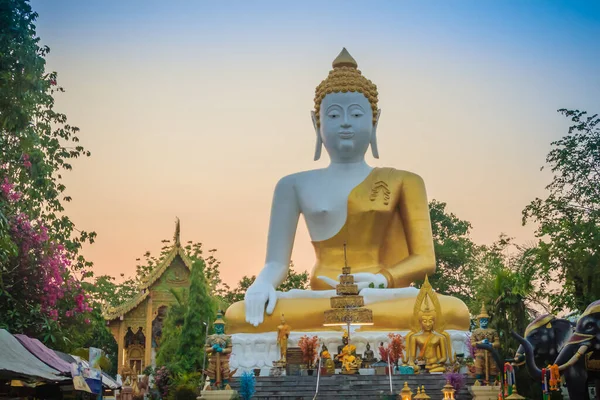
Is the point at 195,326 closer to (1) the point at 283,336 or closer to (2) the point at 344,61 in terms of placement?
(1) the point at 283,336

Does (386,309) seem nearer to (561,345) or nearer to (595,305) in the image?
(561,345)

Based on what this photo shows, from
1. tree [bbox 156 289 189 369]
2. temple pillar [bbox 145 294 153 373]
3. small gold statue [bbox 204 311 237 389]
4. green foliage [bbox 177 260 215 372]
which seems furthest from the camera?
temple pillar [bbox 145 294 153 373]

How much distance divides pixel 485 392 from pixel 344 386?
2.20m

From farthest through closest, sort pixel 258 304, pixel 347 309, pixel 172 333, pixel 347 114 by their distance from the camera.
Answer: pixel 172 333 < pixel 347 114 < pixel 258 304 < pixel 347 309

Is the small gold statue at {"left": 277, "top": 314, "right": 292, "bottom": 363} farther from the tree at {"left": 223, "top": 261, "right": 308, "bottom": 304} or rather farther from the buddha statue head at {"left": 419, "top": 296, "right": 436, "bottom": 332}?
the tree at {"left": 223, "top": 261, "right": 308, "bottom": 304}

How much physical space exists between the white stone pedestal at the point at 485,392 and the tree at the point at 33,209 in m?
6.92

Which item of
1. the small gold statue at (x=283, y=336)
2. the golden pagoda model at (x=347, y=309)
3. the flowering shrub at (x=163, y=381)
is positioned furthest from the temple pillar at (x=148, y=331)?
the golden pagoda model at (x=347, y=309)

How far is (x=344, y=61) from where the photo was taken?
727 inches

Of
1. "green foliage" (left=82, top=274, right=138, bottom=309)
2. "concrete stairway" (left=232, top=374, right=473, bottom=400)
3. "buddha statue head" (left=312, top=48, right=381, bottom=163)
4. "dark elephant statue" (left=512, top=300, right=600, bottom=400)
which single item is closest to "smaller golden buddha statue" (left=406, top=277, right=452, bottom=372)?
"concrete stairway" (left=232, top=374, right=473, bottom=400)

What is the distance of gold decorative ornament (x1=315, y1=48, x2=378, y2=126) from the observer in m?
A: 17.8

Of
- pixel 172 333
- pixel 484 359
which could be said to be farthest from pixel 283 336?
pixel 172 333

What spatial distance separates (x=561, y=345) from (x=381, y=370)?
122 inches

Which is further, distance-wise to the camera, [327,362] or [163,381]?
[163,381]

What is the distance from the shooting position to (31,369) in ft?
36.8
